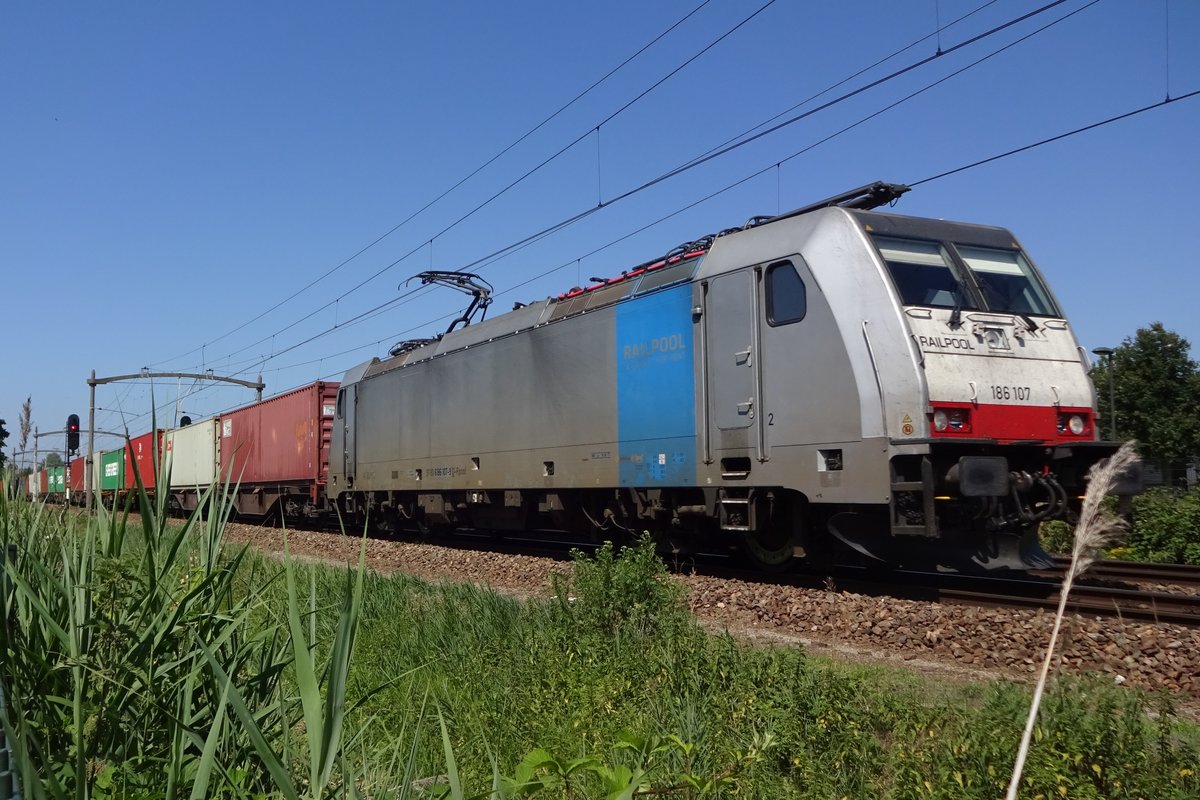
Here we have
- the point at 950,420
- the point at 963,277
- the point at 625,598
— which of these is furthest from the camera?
the point at 963,277

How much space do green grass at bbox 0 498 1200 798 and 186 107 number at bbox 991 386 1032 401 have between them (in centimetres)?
344

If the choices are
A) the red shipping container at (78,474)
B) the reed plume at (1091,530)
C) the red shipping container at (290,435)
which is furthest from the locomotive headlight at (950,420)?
the red shipping container at (78,474)

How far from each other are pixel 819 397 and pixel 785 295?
1147mm

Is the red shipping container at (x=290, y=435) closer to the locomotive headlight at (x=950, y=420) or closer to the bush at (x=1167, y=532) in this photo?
the locomotive headlight at (x=950, y=420)

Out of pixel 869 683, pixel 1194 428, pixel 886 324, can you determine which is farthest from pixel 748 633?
pixel 1194 428

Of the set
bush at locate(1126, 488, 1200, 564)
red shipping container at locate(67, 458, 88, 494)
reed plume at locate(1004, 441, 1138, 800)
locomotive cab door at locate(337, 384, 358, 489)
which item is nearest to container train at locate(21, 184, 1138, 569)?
reed plume at locate(1004, 441, 1138, 800)

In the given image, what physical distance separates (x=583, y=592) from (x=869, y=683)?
7.02ft

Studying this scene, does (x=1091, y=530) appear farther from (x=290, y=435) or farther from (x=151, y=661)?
(x=290, y=435)

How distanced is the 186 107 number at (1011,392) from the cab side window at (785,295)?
5.88ft

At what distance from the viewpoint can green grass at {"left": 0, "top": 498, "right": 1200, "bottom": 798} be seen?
2.70 m

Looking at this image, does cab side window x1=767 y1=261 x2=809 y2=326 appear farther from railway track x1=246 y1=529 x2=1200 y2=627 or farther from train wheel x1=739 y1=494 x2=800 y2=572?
railway track x1=246 y1=529 x2=1200 y2=627

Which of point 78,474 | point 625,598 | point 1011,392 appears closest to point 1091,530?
point 625,598

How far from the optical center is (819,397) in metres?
8.79

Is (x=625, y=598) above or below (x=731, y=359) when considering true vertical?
below
